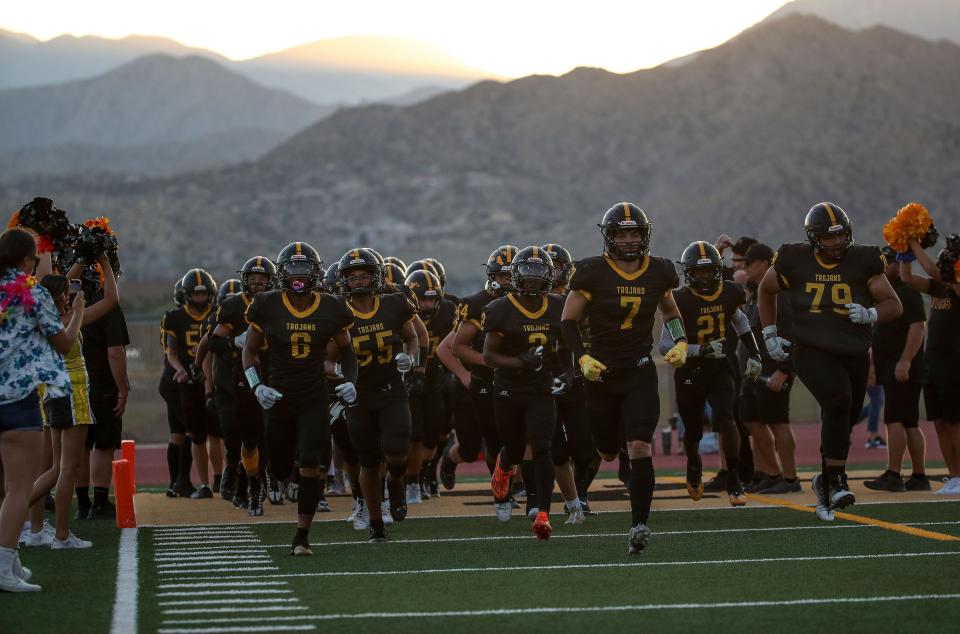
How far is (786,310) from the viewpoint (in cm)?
1107

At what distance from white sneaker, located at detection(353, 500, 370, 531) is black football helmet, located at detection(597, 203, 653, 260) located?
283 cm

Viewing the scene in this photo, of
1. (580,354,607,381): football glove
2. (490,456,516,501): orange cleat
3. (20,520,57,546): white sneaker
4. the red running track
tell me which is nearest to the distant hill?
the red running track

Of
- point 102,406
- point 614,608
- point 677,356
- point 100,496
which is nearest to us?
point 614,608

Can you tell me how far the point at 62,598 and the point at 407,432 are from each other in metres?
3.10

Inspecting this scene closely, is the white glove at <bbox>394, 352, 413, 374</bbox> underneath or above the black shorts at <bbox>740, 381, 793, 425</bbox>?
above

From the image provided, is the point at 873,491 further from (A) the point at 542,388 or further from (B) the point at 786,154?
(B) the point at 786,154

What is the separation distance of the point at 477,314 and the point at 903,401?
3.96 m

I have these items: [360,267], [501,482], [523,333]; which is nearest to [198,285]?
[360,267]

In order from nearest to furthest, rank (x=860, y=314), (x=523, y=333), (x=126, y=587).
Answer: (x=126, y=587) < (x=860, y=314) < (x=523, y=333)

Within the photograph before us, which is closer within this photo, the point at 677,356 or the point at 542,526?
the point at 677,356

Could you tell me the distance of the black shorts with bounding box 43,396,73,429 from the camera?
9406 millimetres

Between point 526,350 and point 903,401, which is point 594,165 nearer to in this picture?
point 903,401

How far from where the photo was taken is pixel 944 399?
39.5 ft

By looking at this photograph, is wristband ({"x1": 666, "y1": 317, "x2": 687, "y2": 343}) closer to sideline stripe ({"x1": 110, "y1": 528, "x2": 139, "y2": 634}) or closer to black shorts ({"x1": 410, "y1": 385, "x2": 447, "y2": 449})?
sideline stripe ({"x1": 110, "y1": 528, "x2": 139, "y2": 634})
